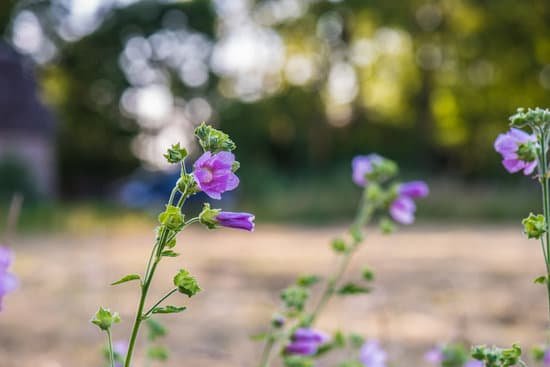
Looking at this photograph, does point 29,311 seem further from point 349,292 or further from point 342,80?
point 342,80

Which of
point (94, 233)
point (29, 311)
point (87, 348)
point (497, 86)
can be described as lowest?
point (87, 348)

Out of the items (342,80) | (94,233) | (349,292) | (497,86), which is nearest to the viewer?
(349,292)

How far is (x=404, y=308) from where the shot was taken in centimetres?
454

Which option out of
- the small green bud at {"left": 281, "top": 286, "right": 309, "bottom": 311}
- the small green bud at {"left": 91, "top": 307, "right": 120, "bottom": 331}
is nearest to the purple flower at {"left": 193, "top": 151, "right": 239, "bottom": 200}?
the small green bud at {"left": 91, "top": 307, "right": 120, "bottom": 331}

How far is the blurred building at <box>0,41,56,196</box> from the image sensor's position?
21152 millimetres

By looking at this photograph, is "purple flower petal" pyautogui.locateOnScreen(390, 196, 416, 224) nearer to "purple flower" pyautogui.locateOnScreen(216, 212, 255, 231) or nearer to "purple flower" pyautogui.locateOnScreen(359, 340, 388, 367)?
"purple flower" pyautogui.locateOnScreen(359, 340, 388, 367)

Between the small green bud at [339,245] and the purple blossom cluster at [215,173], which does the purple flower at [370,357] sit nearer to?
the small green bud at [339,245]

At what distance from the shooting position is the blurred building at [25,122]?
21152mm

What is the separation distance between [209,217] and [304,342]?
0.49m

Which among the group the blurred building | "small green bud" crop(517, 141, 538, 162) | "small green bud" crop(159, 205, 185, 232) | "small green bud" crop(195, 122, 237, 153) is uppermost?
the blurred building

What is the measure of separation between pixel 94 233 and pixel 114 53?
1557 cm

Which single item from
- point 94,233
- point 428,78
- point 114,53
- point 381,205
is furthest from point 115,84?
point 381,205

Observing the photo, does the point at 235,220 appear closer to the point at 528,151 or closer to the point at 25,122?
the point at 528,151

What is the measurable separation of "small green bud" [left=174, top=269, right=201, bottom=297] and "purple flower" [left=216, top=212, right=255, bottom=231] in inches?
3.0
